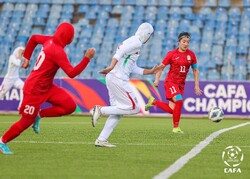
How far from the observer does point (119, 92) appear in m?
11.8

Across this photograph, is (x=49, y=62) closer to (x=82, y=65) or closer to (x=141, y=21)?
(x=82, y=65)

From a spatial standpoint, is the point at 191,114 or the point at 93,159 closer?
the point at 93,159

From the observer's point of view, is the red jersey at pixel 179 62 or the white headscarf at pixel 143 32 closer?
the white headscarf at pixel 143 32

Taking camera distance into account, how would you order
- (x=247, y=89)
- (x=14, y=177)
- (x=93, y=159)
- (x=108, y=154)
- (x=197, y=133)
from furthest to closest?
(x=247, y=89) → (x=197, y=133) → (x=108, y=154) → (x=93, y=159) → (x=14, y=177)

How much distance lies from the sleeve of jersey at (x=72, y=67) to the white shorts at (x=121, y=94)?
2013 millimetres

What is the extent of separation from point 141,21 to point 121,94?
21.7 m

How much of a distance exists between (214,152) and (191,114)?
1354cm

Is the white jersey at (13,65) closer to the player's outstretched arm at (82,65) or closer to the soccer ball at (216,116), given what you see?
the soccer ball at (216,116)

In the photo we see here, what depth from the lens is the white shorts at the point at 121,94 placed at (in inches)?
460

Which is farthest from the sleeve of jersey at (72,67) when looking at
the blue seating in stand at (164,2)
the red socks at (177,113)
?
the blue seating in stand at (164,2)

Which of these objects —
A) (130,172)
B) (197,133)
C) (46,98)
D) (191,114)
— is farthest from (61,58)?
(191,114)

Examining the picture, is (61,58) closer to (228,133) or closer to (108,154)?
(108,154)
